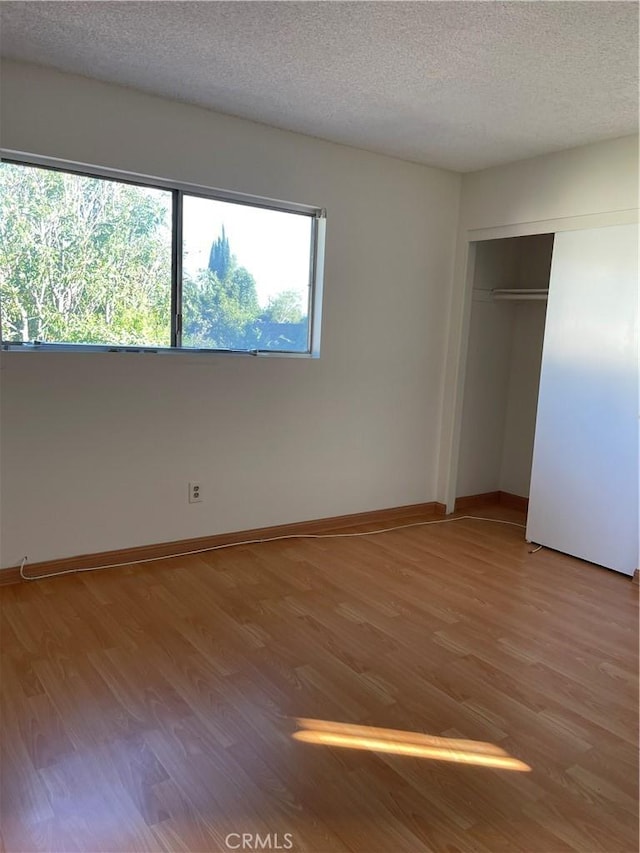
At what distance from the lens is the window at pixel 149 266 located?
2.93 m

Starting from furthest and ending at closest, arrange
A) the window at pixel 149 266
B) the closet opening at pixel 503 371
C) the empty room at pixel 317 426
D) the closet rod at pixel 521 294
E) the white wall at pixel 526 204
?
the closet opening at pixel 503 371 → the closet rod at pixel 521 294 → the white wall at pixel 526 204 → the window at pixel 149 266 → the empty room at pixel 317 426

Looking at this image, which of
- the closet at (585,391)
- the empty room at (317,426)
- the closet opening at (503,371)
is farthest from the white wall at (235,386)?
the closet at (585,391)

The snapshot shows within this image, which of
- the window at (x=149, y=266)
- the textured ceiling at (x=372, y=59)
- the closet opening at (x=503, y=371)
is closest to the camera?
the textured ceiling at (x=372, y=59)

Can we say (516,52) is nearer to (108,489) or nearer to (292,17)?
(292,17)

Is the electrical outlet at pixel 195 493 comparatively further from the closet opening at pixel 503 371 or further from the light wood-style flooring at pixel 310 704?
the closet opening at pixel 503 371

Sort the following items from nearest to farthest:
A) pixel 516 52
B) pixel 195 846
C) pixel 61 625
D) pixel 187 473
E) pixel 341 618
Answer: pixel 195 846, pixel 516 52, pixel 61 625, pixel 341 618, pixel 187 473

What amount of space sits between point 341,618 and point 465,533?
1680 mm

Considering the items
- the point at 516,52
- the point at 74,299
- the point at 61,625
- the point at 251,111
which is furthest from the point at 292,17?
the point at 61,625

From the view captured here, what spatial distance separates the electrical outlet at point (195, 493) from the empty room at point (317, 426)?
0.02 metres

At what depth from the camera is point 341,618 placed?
2824mm

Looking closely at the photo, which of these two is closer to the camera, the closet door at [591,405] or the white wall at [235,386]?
the white wall at [235,386]

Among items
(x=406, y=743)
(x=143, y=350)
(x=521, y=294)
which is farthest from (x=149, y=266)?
(x=521, y=294)

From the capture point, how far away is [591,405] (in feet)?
11.9
